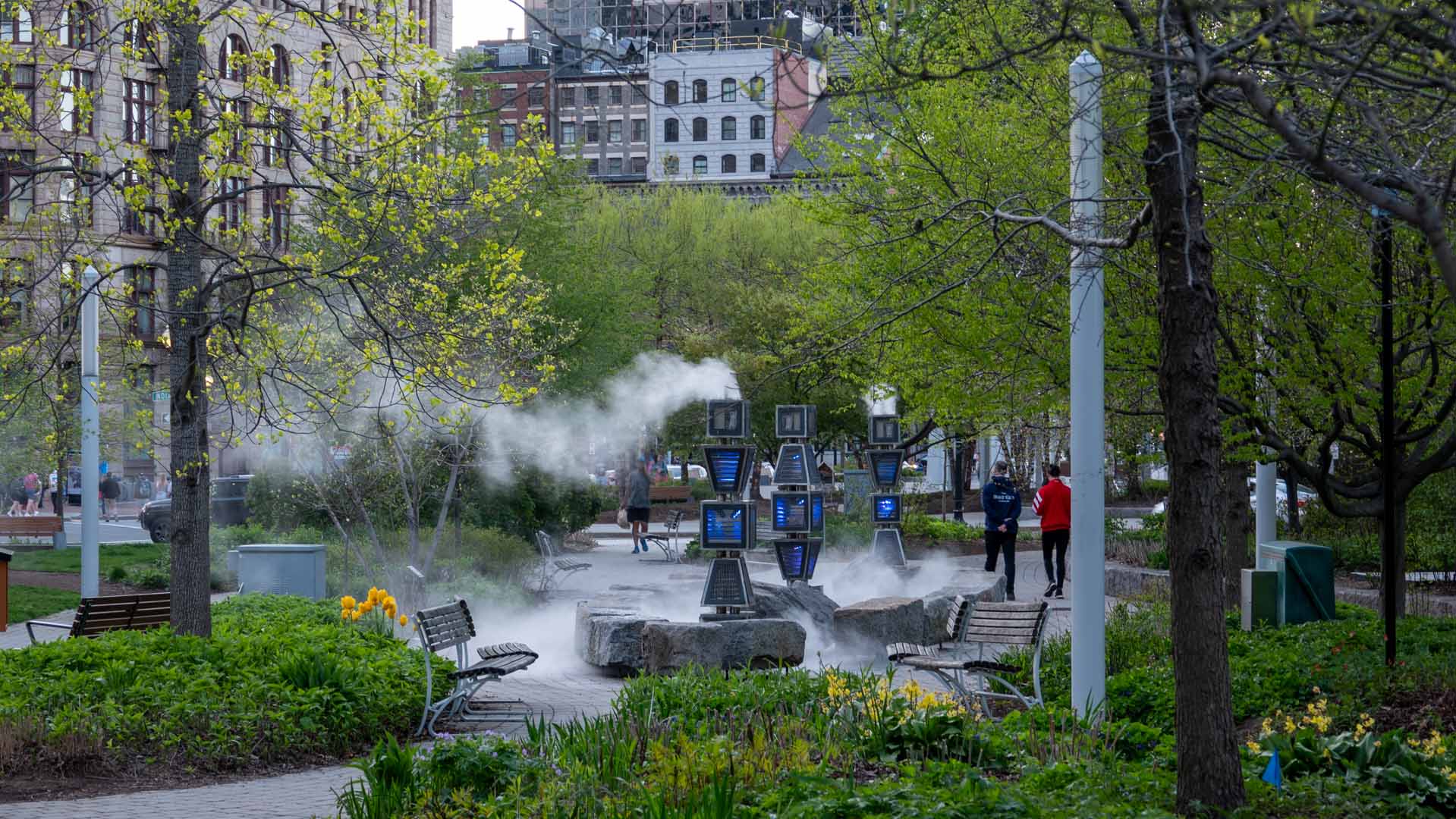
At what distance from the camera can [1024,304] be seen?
40.6ft

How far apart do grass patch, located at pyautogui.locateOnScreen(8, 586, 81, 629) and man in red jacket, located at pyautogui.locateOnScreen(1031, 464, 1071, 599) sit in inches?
510

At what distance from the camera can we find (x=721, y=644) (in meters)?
13.0

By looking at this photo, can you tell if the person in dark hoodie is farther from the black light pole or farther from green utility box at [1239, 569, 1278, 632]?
the black light pole

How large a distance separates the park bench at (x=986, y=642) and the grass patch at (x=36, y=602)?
12346 mm

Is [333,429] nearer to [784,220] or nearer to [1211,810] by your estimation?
[1211,810]

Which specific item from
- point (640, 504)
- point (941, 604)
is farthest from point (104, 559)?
point (941, 604)

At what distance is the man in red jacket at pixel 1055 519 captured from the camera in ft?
66.5

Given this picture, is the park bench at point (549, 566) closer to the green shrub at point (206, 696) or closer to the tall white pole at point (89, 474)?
the tall white pole at point (89, 474)

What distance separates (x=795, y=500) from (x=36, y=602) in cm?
1065

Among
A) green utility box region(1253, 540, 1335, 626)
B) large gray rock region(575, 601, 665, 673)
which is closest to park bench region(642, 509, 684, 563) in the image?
large gray rock region(575, 601, 665, 673)

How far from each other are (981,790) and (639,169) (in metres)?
104

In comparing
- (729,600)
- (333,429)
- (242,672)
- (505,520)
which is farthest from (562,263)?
(242,672)

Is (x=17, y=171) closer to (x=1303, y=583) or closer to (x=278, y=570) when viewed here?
(x=278, y=570)

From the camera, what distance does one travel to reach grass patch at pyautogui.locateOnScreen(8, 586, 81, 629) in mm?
18969
